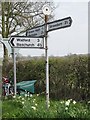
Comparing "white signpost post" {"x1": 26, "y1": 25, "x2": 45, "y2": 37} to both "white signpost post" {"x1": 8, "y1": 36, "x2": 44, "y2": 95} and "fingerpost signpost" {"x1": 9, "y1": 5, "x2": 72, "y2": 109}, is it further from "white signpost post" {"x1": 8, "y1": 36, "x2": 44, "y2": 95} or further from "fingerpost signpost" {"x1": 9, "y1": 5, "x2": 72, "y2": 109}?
"white signpost post" {"x1": 8, "y1": 36, "x2": 44, "y2": 95}

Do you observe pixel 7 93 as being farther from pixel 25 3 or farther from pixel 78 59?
pixel 25 3

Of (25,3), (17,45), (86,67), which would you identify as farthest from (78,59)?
(25,3)

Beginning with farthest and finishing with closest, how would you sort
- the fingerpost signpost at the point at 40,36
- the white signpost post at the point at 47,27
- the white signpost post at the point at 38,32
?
the white signpost post at the point at 38,32 < the fingerpost signpost at the point at 40,36 < the white signpost post at the point at 47,27

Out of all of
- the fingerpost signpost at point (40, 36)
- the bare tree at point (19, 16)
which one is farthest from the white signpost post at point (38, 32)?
the bare tree at point (19, 16)

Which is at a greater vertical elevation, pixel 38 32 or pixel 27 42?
pixel 38 32

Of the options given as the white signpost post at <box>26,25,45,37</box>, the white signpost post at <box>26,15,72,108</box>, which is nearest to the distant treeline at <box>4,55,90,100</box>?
the white signpost post at <box>26,25,45,37</box>

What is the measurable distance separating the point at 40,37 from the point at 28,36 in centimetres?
36

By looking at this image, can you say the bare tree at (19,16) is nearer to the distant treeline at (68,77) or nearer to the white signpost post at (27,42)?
the distant treeline at (68,77)

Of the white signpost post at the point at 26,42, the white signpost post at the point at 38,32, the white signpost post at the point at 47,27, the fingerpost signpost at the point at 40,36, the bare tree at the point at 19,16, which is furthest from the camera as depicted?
the bare tree at the point at 19,16

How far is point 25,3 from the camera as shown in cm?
2383

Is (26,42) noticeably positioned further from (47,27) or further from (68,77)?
(68,77)

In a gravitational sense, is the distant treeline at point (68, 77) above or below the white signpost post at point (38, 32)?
below

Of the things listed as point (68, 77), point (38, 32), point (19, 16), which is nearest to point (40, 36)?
point (38, 32)

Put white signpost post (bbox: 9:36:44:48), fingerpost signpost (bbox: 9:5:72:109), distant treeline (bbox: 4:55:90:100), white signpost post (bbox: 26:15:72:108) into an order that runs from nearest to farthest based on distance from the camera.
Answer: white signpost post (bbox: 26:15:72:108)
fingerpost signpost (bbox: 9:5:72:109)
white signpost post (bbox: 9:36:44:48)
distant treeline (bbox: 4:55:90:100)
